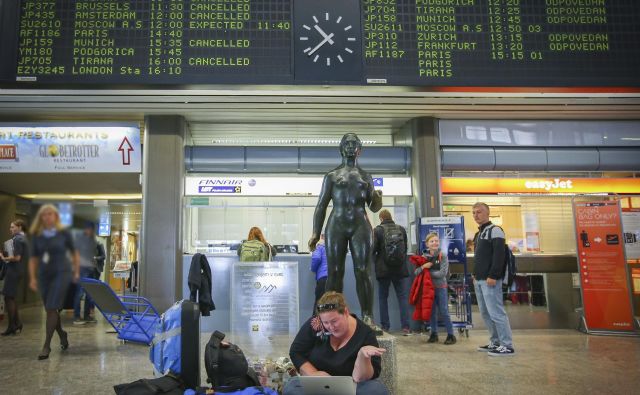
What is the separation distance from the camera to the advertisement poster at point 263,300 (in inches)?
211

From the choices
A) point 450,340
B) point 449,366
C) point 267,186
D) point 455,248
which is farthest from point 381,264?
point 267,186

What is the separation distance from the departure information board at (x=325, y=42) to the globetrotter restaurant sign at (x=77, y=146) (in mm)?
2694

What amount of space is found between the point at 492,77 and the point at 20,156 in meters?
7.23

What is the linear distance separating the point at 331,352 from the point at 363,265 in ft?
4.26

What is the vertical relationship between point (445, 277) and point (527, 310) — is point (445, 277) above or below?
above

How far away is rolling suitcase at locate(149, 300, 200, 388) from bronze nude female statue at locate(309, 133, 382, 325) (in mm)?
1240

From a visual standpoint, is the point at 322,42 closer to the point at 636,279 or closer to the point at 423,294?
the point at 423,294

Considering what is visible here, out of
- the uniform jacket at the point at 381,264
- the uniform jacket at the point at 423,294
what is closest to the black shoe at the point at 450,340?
the uniform jacket at the point at 423,294

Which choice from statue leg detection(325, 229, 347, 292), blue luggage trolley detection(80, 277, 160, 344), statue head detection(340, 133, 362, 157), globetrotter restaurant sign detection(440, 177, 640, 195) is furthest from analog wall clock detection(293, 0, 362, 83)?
globetrotter restaurant sign detection(440, 177, 640, 195)

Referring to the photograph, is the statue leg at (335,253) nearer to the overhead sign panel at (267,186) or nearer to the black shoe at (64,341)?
the black shoe at (64,341)

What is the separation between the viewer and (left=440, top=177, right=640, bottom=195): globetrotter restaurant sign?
9.19 meters

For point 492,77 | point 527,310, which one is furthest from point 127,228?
point 527,310

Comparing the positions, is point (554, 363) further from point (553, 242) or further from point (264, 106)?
point (553, 242)

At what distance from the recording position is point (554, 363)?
482 cm
